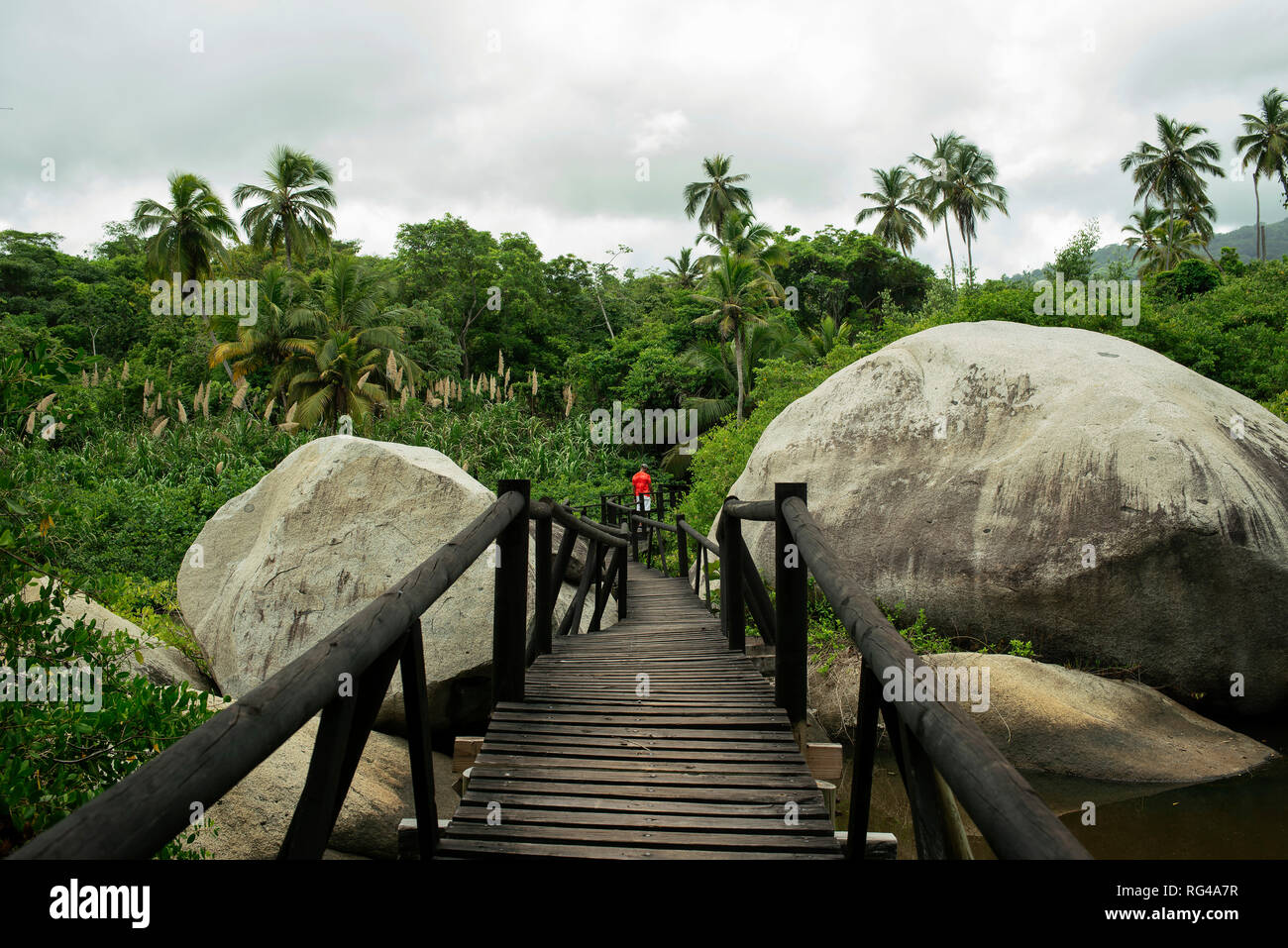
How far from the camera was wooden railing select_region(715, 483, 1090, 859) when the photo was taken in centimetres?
108

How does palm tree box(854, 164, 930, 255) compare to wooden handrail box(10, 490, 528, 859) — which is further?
palm tree box(854, 164, 930, 255)

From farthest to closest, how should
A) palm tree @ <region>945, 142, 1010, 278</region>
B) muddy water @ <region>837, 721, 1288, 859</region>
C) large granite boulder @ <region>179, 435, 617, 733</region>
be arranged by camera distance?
palm tree @ <region>945, 142, 1010, 278</region> → large granite boulder @ <region>179, 435, 617, 733</region> → muddy water @ <region>837, 721, 1288, 859</region>

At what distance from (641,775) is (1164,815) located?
559 cm

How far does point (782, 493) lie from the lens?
3.16m

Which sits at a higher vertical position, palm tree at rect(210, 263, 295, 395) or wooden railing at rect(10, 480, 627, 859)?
palm tree at rect(210, 263, 295, 395)

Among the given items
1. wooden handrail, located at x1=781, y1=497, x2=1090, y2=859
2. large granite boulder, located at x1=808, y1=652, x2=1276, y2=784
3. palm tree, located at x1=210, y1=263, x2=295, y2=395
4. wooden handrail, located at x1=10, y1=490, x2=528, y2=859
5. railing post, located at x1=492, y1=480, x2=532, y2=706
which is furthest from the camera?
palm tree, located at x1=210, y1=263, x2=295, y2=395

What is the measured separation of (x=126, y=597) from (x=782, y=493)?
26.8ft

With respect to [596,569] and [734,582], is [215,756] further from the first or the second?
[596,569]

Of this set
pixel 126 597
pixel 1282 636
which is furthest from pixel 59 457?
pixel 1282 636

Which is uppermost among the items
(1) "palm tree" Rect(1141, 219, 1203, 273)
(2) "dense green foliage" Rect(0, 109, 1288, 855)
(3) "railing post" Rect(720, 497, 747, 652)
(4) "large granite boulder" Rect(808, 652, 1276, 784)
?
(1) "palm tree" Rect(1141, 219, 1203, 273)

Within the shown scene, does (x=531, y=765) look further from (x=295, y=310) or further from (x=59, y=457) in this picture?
(x=295, y=310)

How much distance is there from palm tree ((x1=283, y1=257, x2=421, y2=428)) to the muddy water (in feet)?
52.7

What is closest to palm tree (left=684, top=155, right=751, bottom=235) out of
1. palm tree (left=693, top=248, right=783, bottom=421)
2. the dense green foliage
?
the dense green foliage

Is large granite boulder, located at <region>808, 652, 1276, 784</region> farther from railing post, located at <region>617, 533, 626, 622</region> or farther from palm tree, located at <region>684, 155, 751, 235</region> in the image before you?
palm tree, located at <region>684, 155, 751, 235</region>
